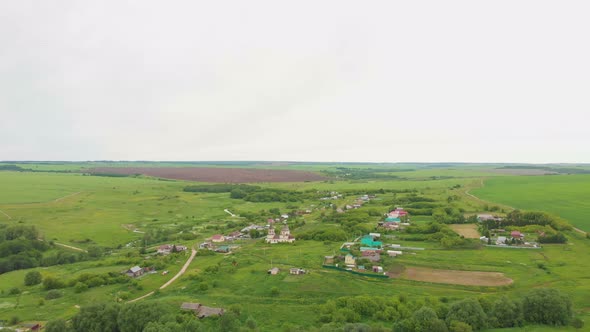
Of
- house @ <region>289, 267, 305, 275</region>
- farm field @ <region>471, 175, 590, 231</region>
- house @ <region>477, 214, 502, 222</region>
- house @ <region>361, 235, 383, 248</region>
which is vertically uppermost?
farm field @ <region>471, 175, 590, 231</region>

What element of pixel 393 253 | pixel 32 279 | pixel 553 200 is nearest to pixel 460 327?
pixel 393 253

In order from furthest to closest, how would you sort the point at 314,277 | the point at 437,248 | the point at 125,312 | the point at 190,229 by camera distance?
Result: the point at 190,229 < the point at 437,248 < the point at 314,277 < the point at 125,312

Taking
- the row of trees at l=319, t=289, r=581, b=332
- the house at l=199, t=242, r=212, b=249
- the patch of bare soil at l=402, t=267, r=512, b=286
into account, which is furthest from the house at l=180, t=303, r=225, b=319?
the house at l=199, t=242, r=212, b=249

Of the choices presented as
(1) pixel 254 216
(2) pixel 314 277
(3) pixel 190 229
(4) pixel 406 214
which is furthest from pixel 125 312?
(4) pixel 406 214

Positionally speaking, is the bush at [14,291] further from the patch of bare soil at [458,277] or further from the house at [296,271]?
the patch of bare soil at [458,277]

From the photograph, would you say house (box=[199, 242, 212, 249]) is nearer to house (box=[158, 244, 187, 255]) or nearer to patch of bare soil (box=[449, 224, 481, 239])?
house (box=[158, 244, 187, 255])

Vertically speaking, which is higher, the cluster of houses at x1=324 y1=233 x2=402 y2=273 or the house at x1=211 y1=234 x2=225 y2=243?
the cluster of houses at x1=324 y1=233 x2=402 y2=273

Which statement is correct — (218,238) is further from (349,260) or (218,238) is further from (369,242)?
(369,242)

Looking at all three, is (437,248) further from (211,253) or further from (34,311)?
(34,311)
